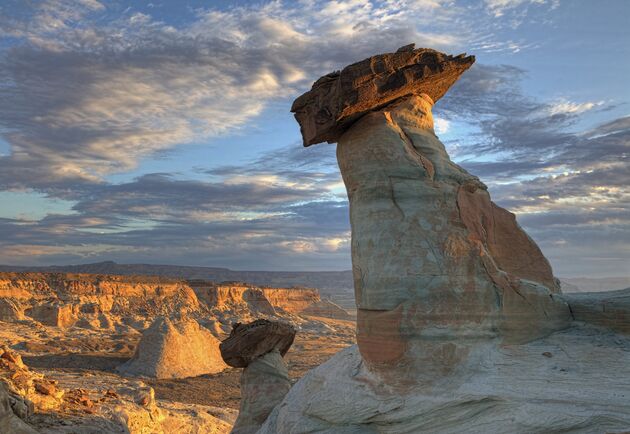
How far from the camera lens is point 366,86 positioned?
23.1 feet

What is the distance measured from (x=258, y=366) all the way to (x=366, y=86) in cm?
607

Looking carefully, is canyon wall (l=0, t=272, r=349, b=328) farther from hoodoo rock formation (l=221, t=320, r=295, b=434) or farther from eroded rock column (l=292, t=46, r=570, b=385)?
eroded rock column (l=292, t=46, r=570, b=385)

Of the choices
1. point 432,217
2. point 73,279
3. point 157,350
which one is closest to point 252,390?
point 432,217

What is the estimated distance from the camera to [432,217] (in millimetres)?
6898

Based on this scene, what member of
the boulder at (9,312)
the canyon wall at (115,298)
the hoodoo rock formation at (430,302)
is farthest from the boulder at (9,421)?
the canyon wall at (115,298)

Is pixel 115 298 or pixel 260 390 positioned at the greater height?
pixel 115 298

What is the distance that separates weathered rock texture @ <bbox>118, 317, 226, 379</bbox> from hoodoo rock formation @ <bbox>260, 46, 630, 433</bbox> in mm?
16891

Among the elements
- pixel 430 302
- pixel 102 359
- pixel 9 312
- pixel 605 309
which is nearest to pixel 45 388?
pixel 430 302

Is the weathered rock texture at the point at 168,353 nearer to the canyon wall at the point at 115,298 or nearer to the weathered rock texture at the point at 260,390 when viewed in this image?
the canyon wall at the point at 115,298

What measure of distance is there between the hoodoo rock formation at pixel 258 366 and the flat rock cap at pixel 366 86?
4544 mm

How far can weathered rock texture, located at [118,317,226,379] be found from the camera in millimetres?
23328

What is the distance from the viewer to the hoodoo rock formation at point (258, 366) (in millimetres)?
10203

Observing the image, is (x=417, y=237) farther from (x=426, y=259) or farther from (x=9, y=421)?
(x=9, y=421)

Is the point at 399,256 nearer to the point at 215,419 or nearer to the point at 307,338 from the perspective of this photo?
the point at 215,419
